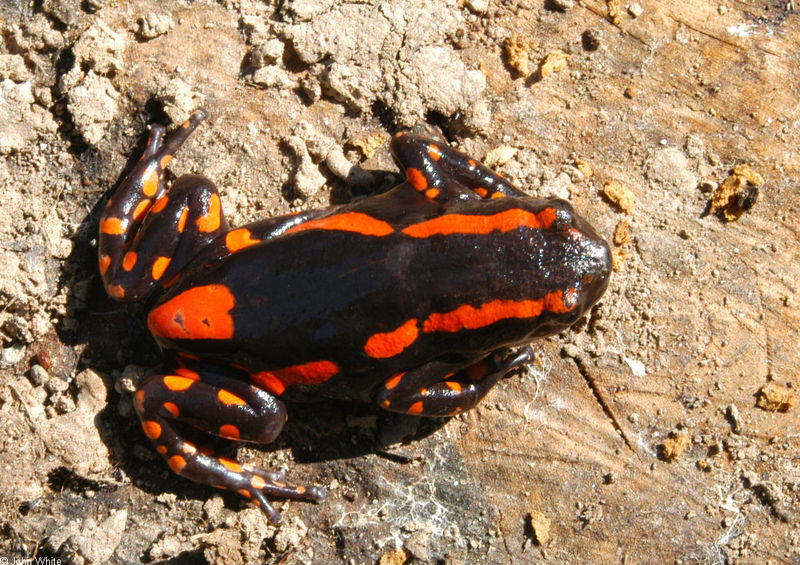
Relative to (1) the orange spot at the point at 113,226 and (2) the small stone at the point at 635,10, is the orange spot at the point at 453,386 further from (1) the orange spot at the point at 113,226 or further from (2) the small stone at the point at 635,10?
(2) the small stone at the point at 635,10

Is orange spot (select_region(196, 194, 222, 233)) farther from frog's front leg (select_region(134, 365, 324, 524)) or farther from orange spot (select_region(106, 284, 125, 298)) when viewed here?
frog's front leg (select_region(134, 365, 324, 524))

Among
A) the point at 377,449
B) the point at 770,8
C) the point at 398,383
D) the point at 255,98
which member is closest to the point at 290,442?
the point at 377,449

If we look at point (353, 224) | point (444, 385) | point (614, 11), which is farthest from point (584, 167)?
point (444, 385)

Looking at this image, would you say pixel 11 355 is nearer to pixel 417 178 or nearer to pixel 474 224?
pixel 417 178

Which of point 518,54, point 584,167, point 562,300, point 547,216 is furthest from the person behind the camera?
point 518,54

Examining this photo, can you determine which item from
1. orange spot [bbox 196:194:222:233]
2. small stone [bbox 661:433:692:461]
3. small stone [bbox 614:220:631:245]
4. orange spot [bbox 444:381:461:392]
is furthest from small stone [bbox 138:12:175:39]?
small stone [bbox 661:433:692:461]

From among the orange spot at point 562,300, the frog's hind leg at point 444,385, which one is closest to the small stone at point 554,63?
the orange spot at point 562,300

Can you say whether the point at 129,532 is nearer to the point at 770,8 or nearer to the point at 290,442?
the point at 290,442
